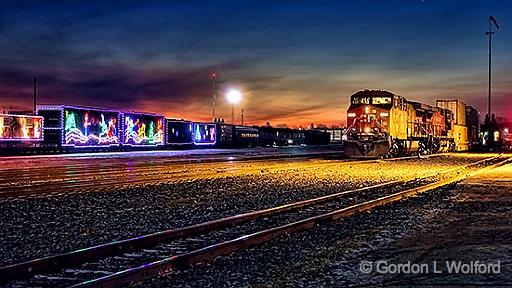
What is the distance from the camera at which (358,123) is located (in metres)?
37.4

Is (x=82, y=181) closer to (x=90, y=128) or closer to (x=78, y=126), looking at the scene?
(x=78, y=126)

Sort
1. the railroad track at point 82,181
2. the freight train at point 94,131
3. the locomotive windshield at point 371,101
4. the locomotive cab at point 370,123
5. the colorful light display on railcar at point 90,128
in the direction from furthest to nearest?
the colorful light display on railcar at point 90,128 < the freight train at point 94,131 < the locomotive windshield at point 371,101 < the locomotive cab at point 370,123 < the railroad track at point 82,181

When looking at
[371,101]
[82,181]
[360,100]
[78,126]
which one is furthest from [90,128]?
[82,181]

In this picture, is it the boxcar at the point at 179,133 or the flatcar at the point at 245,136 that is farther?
the flatcar at the point at 245,136

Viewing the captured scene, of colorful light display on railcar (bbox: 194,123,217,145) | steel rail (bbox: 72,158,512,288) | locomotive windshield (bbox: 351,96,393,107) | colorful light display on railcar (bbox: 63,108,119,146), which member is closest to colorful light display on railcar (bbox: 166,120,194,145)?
colorful light display on railcar (bbox: 194,123,217,145)

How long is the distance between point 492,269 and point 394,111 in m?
30.7

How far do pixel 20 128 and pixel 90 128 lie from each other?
256 inches

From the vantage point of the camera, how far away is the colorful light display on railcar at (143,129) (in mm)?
52500

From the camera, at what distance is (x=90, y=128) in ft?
157

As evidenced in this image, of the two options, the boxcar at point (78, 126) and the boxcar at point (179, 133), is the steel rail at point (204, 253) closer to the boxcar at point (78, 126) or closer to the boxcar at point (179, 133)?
the boxcar at point (78, 126)

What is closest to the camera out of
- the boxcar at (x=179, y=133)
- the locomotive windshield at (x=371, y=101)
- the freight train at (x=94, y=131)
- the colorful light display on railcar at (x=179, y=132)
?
the locomotive windshield at (x=371, y=101)

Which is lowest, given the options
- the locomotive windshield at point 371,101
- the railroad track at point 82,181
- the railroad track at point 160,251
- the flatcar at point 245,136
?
the railroad track at point 160,251

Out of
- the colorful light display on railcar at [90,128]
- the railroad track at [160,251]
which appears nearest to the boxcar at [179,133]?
the colorful light display on railcar at [90,128]

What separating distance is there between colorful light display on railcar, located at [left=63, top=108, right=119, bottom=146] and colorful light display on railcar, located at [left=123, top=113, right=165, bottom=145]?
185cm
